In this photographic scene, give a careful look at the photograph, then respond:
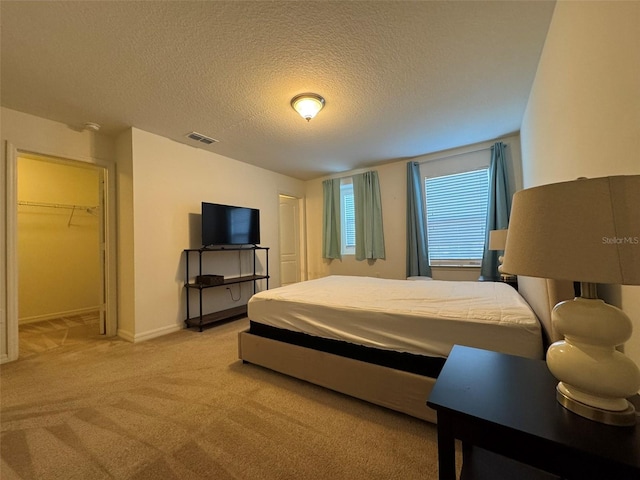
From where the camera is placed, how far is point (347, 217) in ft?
16.8

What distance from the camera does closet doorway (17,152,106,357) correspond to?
12.4ft

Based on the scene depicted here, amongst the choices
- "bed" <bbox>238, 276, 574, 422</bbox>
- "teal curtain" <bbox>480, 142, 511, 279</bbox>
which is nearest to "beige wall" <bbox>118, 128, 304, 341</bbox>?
"bed" <bbox>238, 276, 574, 422</bbox>

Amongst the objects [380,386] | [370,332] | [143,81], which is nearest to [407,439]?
[380,386]

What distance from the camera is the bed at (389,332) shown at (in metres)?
1.40

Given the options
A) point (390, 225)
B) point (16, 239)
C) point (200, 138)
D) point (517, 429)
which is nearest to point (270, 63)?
point (200, 138)

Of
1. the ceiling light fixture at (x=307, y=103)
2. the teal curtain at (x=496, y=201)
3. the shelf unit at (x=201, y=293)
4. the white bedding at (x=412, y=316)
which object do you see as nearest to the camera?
the white bedding at (x=412, y=316)

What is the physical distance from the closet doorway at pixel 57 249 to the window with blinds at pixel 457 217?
490 cm

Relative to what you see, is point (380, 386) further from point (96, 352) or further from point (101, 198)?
point (101, 198)

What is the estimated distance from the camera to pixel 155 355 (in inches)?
101

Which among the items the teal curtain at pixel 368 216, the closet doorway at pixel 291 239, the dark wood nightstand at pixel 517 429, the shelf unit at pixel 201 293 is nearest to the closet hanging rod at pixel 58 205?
the shelf unit at pixel 201 293

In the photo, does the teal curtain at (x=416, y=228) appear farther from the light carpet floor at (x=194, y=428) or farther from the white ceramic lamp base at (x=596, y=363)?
the white ceramic lamp base at (x=596, y=363)

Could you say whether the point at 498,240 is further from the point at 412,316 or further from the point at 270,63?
the point at 270,63

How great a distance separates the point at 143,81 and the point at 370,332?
2746 millimetres

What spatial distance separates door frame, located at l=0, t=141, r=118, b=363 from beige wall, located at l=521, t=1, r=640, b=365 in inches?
171
